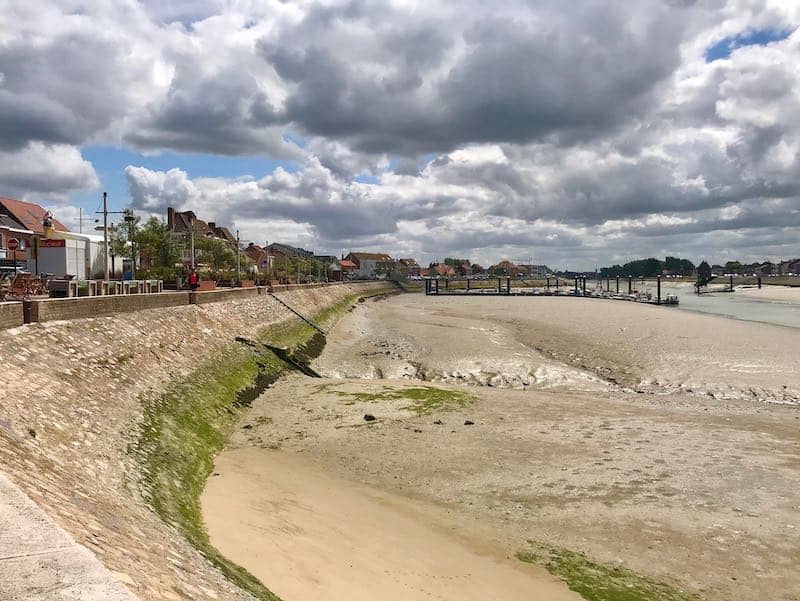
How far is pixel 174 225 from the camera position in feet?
391

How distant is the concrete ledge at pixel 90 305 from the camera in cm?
1727

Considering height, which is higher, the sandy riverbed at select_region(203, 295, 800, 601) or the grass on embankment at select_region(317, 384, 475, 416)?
the grass on embankment at select_region(317, 384, 475, 416)

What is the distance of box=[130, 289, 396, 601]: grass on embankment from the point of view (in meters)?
9.67

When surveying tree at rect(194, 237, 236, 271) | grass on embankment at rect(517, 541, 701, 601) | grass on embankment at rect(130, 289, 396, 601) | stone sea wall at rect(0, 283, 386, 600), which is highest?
tree at rect(194, 237, 236, 271)

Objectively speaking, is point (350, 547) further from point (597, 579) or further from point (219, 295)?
point (219, 295)

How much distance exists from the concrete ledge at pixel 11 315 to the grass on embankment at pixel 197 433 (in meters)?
4.42

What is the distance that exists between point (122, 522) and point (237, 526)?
9.16 ft

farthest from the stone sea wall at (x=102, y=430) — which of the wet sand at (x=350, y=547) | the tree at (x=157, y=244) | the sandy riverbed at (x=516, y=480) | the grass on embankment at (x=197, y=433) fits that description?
the tree at (x=157, y=244)

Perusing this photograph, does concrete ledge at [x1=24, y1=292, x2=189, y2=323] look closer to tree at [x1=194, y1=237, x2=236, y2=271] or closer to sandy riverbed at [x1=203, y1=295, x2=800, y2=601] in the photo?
sandy riverbed at [x1=203, y1=295, x2=800, y2=601]

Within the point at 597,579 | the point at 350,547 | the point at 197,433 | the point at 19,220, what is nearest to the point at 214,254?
the point at 19,220

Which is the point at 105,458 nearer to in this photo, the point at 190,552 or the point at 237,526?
the point at 237,526

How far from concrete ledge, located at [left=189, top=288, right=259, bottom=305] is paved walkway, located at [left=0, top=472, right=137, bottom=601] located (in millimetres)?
27210

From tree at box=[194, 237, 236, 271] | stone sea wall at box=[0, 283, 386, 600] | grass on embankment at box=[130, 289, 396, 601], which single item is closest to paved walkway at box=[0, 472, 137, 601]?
stone sea wall at box=[0, 283, 386, 600]

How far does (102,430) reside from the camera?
13289mm
